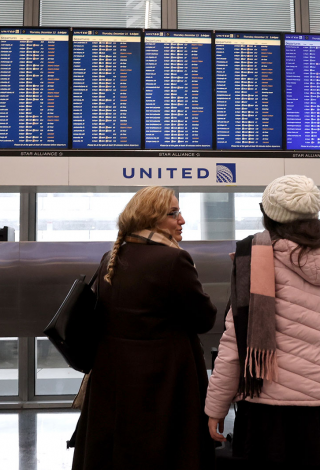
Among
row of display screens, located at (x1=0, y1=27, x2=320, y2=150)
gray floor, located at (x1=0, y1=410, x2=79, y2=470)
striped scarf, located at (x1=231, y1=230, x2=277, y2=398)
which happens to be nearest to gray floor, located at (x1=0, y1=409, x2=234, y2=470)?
gray floor, located at (x1=0, y1=410, x2=79, y2=470)

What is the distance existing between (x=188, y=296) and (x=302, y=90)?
7.51ft

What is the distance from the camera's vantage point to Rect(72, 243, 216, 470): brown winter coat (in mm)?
1535

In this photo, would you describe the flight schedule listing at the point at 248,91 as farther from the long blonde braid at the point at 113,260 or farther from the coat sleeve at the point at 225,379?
the coat sleeve at the point at 225,379

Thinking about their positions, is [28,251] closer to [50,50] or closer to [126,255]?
[50,50]

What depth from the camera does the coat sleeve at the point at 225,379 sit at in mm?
1376

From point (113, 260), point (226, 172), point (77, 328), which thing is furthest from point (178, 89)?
point (77, 328)

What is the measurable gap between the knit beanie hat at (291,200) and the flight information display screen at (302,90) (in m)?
1.85

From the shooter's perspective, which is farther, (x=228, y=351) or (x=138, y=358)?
(x=138, y=358)

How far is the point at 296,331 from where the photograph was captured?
1287mm

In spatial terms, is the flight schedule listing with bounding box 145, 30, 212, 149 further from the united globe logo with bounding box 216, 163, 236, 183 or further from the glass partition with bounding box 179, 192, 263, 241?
the glass partition with bounding box 179, 192, 263, 241

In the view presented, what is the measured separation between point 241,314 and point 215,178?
1.80m

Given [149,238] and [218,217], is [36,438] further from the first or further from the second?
[218,217]

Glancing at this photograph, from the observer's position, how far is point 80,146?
117 inches

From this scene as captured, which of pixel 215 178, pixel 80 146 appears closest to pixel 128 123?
pixel 80 146
